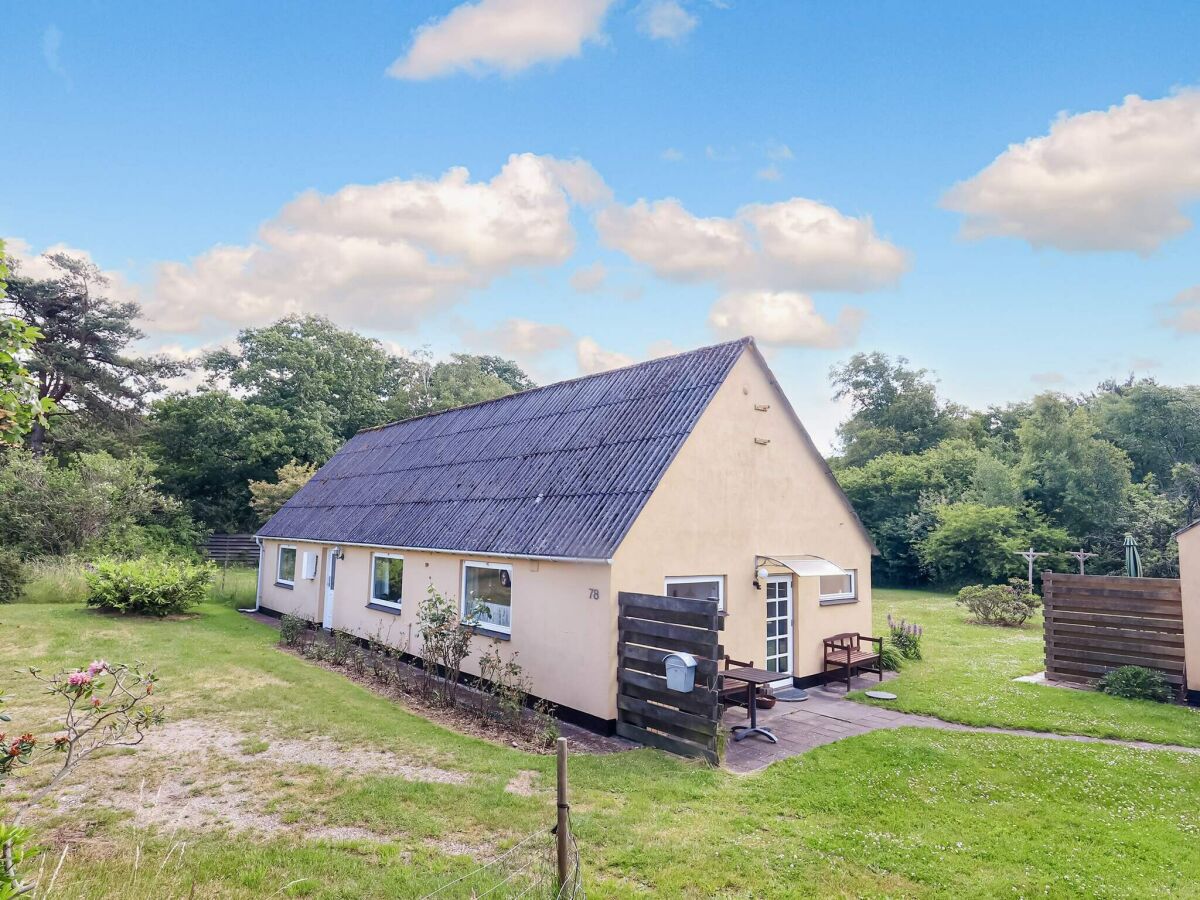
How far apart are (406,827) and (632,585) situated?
167 inches

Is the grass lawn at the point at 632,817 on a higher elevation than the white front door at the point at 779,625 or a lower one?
lower

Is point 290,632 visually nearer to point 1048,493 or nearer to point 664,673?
point 664,673

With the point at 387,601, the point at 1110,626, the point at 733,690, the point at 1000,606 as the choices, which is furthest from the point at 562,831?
the point at 1000,606

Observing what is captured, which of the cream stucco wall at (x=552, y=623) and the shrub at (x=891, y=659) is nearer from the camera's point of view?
the cream stucco wall at (x=552, y=623)

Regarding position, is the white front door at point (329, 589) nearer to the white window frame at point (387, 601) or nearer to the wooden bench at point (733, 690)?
the white window frame at point (387, 601)

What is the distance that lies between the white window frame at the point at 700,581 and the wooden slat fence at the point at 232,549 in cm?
2269

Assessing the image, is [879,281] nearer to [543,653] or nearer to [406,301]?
[543,653]

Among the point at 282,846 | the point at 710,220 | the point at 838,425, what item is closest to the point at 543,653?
the point at 282,846

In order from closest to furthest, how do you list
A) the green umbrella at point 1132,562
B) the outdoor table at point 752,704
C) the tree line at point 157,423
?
the outdoor table at point 752,704 < the green umbrella at point 1132,562 < the tree line at point 157,423

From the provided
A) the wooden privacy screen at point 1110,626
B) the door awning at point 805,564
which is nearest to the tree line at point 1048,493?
the wooden privacy screen at point 1110,626

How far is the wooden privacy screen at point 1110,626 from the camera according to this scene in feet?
35.3

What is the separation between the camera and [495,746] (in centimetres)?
818

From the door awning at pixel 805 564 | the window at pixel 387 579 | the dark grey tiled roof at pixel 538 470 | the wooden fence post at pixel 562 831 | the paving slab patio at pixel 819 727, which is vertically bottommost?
the paving slab patio at pixel 819 727

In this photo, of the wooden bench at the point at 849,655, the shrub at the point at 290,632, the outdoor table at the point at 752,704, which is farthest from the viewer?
the shrub at the point at 290,632
